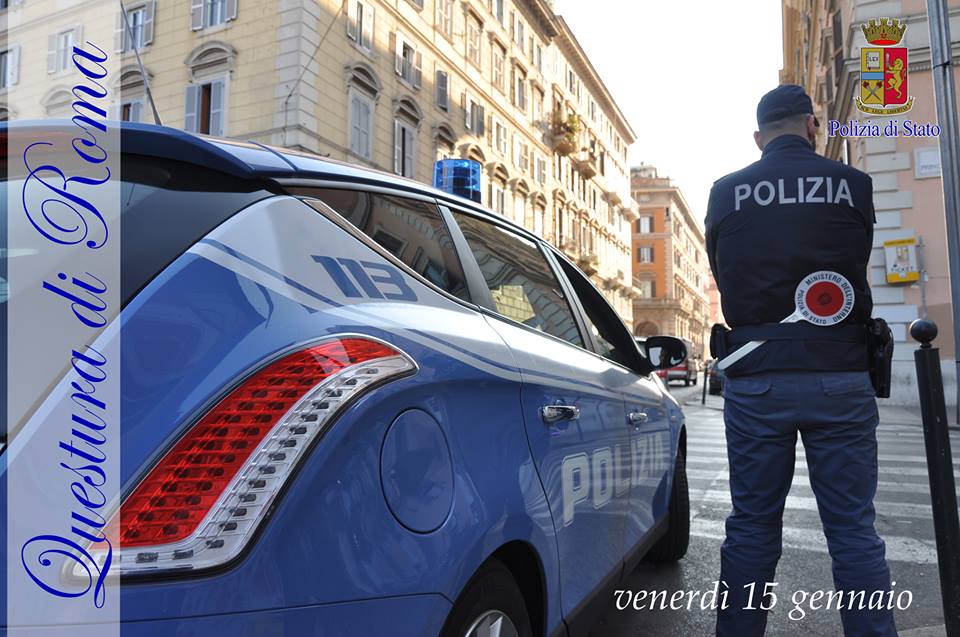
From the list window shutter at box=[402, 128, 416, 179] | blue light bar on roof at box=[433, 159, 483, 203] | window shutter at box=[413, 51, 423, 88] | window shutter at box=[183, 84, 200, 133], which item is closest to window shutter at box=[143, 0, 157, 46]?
window shutter at box=[183, 84, 200, 133]

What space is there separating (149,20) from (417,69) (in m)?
7.80

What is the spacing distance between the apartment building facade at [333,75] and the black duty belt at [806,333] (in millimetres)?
11101

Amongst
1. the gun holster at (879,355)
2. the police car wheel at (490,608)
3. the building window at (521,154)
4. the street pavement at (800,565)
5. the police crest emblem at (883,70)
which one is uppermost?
the building window at (521,154)

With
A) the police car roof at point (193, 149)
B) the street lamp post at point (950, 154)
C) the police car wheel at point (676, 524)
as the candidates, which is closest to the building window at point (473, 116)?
the street lamp post at point (950, 154)

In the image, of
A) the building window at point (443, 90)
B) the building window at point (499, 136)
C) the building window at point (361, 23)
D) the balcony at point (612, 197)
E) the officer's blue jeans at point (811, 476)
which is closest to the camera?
the officer's blue jeans at point (811, 476)

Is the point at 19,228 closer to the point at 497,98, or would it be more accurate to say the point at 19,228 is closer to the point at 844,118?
the point at 844,118

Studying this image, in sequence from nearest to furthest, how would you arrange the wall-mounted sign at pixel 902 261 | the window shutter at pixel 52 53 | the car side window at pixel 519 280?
the car side window at pixel 519 280 < the wall-mounted sign at pixel 902 261 < the window shutter at pixel 52 53

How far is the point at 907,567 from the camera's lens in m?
3.75

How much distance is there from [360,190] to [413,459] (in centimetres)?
66

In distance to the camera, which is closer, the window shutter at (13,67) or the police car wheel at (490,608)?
the police car wheel at (490,608)

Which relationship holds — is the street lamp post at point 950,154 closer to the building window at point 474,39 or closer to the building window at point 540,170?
the building window at point 474,39

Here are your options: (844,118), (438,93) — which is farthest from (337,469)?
(438,93)

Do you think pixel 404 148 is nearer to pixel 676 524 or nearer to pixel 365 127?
pixel 365 127

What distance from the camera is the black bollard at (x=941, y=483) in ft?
7.75
